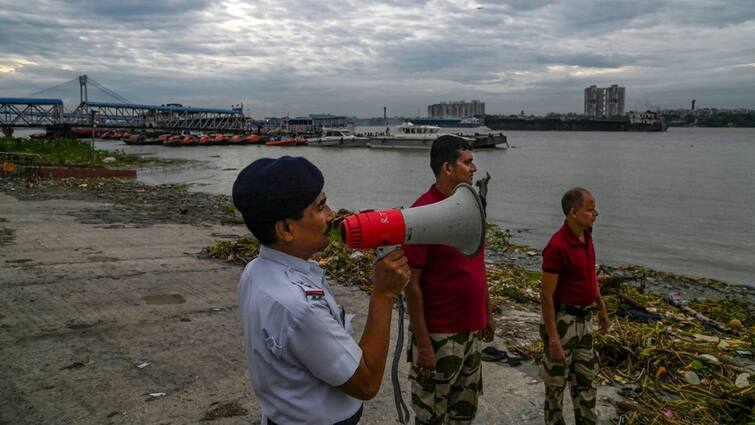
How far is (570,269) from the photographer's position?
10.8 feet

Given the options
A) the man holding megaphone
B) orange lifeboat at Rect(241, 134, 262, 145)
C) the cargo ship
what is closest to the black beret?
the man holding megaphone

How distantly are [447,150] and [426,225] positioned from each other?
121 cm

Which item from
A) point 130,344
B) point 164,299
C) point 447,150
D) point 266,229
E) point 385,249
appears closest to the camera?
point 266,229

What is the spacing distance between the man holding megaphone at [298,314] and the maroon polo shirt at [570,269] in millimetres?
1838

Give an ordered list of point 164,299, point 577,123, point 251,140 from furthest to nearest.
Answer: point 577,123 < point 251,140 < point 164,299

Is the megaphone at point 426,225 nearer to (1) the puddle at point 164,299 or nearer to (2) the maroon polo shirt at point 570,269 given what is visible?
(2) the maroon polo shirt at point 570,269

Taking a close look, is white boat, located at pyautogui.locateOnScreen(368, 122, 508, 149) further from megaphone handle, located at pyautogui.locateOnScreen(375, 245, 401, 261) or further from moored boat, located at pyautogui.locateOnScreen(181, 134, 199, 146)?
megaphone handle, located at pyautogui.locateOnScreen(375, 245, 401, 261)

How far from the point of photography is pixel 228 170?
37094mm

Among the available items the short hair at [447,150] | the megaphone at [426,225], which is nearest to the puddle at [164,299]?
the short hair at [447,150]

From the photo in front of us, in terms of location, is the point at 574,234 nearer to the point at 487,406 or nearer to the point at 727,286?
the point at 487,406

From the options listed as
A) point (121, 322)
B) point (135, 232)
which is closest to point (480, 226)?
point (121, 322)

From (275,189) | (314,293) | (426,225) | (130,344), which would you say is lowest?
(130,344)

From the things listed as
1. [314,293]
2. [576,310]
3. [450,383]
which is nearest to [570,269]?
[576,310]

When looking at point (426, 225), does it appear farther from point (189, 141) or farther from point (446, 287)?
point (189, 141)
